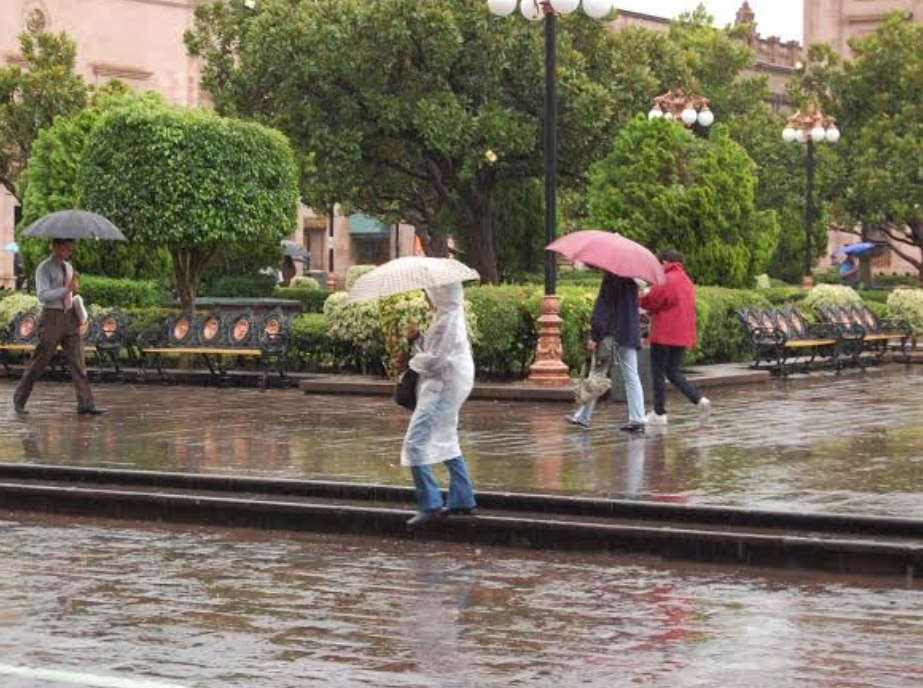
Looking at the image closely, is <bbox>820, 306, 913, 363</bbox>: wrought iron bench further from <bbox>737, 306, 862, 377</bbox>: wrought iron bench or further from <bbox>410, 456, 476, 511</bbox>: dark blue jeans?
<bbox>410, 456, 476, 511</bbox>: dark blue jeans

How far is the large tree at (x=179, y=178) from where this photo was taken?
88.4 ft

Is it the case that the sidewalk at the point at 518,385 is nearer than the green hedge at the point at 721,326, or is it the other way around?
the sidewalk at the point at 518,385

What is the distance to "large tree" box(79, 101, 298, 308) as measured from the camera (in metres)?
26.9

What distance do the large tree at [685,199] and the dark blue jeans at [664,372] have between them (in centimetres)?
937

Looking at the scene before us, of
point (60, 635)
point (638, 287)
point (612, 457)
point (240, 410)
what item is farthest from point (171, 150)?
point (60, 635)

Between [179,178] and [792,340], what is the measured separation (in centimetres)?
861

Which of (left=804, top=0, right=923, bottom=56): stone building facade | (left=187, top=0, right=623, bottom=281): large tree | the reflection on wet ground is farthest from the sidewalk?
(left=804, top=0, right=923, bottom=56): stone building facade

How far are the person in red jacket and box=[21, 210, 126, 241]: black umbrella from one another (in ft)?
22.5

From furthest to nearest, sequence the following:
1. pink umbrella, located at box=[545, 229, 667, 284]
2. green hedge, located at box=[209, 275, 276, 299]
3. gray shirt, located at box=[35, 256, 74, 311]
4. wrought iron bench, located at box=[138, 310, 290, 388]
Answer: green hedge, located at box=[209, 275, 276, 299], wrought iron bench, located at box=[138, 310, 290, 388], gray shirt, located at box=[35, 256, 74, 311], pink umbrella, located at box=[545, 229, 667, 284]

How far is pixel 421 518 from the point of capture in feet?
38.8

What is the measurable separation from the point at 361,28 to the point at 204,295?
619 cm

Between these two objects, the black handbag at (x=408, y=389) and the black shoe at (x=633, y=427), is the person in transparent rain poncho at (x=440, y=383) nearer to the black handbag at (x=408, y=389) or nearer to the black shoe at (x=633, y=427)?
the black handbag at (x=408, y=389)

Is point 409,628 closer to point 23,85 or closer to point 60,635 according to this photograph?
point 60,635

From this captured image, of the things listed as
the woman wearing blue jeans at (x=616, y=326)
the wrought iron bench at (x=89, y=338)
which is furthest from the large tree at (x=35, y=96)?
the woman wearing blue jeans at (x=616, y=326)
